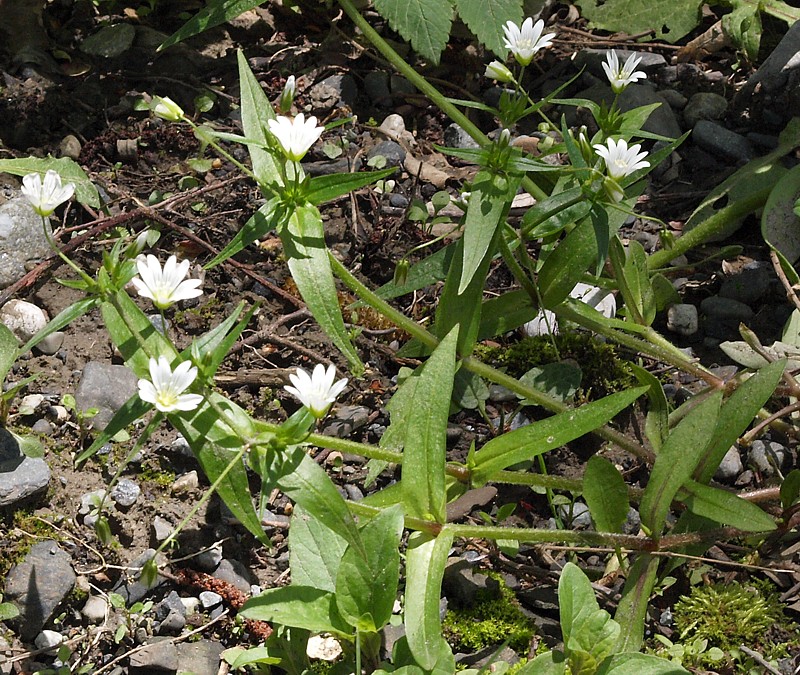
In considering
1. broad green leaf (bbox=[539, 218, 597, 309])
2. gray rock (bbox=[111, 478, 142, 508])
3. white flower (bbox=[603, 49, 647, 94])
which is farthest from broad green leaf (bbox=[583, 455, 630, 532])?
gray rock (bbox=[111, 478, 142, 508])

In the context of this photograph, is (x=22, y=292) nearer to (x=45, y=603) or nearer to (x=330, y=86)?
(x=45, y=603)

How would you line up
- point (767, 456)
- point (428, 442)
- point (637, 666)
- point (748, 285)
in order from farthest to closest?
point (748, 285) → point (767, 456) → point (428, 442) → point (637, 666)

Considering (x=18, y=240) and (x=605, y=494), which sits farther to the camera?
(x=18, y=240)

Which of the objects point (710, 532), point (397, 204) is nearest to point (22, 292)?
point (397, 204)

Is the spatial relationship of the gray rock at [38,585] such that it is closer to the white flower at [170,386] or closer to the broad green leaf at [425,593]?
the white flower at [170,386]

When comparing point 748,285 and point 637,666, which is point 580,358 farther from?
point 637,666

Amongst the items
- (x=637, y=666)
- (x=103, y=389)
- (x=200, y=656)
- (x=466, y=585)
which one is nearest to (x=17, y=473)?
(x=103, y=389)

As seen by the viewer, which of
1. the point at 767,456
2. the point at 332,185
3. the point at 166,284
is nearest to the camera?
the point at 166,284
